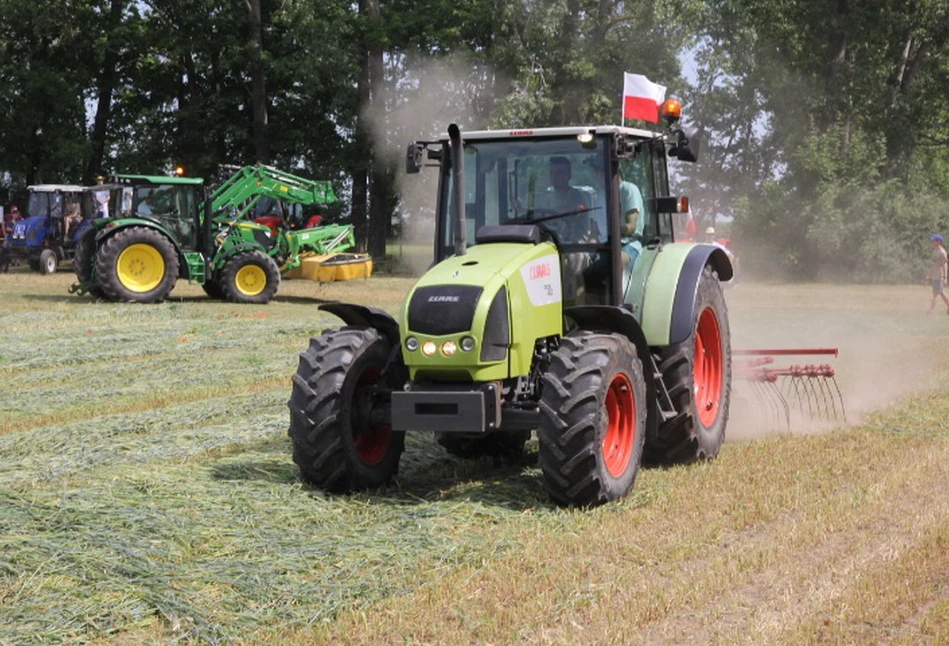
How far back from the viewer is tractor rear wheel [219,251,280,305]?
21.9 m

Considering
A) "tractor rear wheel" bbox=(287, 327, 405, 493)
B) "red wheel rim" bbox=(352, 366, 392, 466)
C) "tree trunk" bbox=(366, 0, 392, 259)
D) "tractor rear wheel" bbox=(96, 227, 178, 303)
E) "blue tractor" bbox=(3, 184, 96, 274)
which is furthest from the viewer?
"tree trunk" bbox=(366, 0, 392, 259)

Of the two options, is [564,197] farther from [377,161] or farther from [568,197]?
[377,161]

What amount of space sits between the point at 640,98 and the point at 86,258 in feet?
37.4

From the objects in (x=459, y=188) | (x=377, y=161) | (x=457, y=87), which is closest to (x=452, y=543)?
(x=459, y=188)

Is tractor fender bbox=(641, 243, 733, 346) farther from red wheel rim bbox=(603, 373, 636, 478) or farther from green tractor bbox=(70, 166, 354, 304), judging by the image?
green tractor bbox=(70, 166, 354, 304)

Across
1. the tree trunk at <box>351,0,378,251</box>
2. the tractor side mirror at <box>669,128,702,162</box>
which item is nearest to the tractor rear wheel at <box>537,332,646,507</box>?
the tractor side mirror at <box>669,128,702,162</box>

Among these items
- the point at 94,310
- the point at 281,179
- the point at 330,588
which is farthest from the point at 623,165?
the point at 281,179

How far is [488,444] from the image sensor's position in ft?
28.0

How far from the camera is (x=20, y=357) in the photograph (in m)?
14.4

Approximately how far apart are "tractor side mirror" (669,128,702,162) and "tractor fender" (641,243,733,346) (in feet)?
2.15

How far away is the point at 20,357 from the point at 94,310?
17.5 ft

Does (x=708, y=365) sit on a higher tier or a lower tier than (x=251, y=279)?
lower

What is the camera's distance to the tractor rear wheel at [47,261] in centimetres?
2930

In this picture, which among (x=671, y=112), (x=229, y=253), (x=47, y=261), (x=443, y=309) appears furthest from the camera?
(x=47, y=261)
